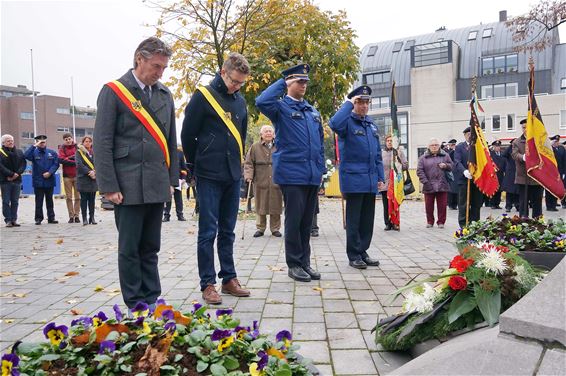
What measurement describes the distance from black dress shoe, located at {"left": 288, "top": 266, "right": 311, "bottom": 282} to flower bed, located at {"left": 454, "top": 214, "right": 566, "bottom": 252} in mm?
1698

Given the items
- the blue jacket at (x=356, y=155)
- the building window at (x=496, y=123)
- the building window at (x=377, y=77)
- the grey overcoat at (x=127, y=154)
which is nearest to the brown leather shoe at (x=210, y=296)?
the grey overcoat at (x=127, y=154)

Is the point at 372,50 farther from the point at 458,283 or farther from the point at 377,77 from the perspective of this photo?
the point at 458,283

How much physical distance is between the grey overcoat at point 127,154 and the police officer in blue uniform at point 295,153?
66.8 inches

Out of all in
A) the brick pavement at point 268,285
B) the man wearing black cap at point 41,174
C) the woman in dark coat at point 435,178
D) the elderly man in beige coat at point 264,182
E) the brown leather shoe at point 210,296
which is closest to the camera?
the brick pavement at point 268,285

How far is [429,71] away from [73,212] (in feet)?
153

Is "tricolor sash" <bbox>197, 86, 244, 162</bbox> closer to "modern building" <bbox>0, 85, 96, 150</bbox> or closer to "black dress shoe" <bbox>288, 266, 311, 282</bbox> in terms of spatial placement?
"black dress shoe" <bbox>288, 266, 311, 282</bbox>

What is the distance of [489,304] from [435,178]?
8053mm

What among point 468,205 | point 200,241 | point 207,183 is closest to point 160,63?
point 207,183

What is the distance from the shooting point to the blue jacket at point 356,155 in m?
5.84

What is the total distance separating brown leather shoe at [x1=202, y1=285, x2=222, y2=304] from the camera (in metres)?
4.25

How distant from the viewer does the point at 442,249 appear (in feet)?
24.2

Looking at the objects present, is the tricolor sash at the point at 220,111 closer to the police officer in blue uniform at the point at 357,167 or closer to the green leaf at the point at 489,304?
the police officer in blue uniform at the point at 357,167

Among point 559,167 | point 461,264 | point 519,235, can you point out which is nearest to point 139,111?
point 461,264

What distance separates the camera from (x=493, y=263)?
3004 mm
